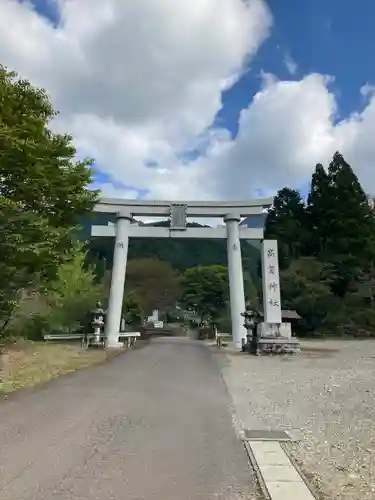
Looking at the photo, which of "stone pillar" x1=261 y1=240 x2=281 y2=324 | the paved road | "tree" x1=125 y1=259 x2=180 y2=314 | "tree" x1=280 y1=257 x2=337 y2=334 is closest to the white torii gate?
"stone pillar" x1=261 y1=240 x2=281 y2=324

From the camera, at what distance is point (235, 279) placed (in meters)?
27.0

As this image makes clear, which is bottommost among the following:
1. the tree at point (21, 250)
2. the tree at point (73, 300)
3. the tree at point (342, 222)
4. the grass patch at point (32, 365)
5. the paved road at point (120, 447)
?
the paved road at point (120, 447)

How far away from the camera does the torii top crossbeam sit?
27.0m

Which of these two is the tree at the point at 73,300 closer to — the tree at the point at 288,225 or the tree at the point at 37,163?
the tree at the point at 37,163

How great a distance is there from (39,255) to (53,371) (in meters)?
3.13

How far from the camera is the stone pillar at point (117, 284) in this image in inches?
1001

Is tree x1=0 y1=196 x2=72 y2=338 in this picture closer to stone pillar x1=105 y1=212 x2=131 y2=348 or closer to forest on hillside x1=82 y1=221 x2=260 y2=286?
stone pillar x1=105 y1=212 x2=131 y2=348

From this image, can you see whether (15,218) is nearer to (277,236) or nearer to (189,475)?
(189,475)

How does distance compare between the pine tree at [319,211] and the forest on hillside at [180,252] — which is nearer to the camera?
the pine tree at [319,211]

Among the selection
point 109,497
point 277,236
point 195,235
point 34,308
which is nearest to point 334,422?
point 109,497

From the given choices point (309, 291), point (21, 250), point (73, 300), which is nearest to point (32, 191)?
point (21, 250)

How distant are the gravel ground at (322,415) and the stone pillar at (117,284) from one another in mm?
12145

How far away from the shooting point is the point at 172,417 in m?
6.70

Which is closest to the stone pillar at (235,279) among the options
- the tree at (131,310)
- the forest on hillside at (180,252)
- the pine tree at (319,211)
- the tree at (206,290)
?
the tree at (131,310)
